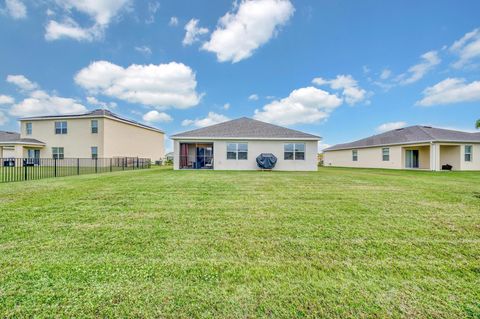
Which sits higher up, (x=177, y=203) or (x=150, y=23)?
(x=150, y=23)

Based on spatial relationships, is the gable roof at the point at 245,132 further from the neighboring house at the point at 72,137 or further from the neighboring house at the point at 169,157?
the neighboring house at the point at 169,157

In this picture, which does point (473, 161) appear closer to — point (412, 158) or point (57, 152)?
point (412, 158)

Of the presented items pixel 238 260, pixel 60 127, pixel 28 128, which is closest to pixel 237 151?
pixel 238 260

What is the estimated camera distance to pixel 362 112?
24.5m

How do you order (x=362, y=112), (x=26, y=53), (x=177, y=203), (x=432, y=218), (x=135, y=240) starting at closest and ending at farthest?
1. (x=135, y=240)
2. (x=432, y=218)
3. (x=177, y=203)
4. (x=26, y=53)
5. (x=362, y=112)

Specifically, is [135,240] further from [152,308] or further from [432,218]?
[432,218]

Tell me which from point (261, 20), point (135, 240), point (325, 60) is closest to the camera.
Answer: point (135, 240)

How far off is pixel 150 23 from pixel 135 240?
1634cm

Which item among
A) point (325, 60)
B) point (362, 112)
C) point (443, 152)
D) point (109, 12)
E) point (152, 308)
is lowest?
point (152, 308)

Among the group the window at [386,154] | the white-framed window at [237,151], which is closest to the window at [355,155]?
the window at [386,154]

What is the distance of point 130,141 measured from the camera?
88.3 ft

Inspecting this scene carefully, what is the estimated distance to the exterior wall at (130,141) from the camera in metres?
23.4

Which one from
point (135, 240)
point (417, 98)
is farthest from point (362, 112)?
point (135, 240)

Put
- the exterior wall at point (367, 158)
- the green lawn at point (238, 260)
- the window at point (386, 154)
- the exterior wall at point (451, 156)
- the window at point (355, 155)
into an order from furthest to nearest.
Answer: the window at point (355, 155)
the window at point (386, 154)
the exterior wall at point (367, 158)
the exterior wall at point (451, 156)
the green lawn at point (238, 260)
